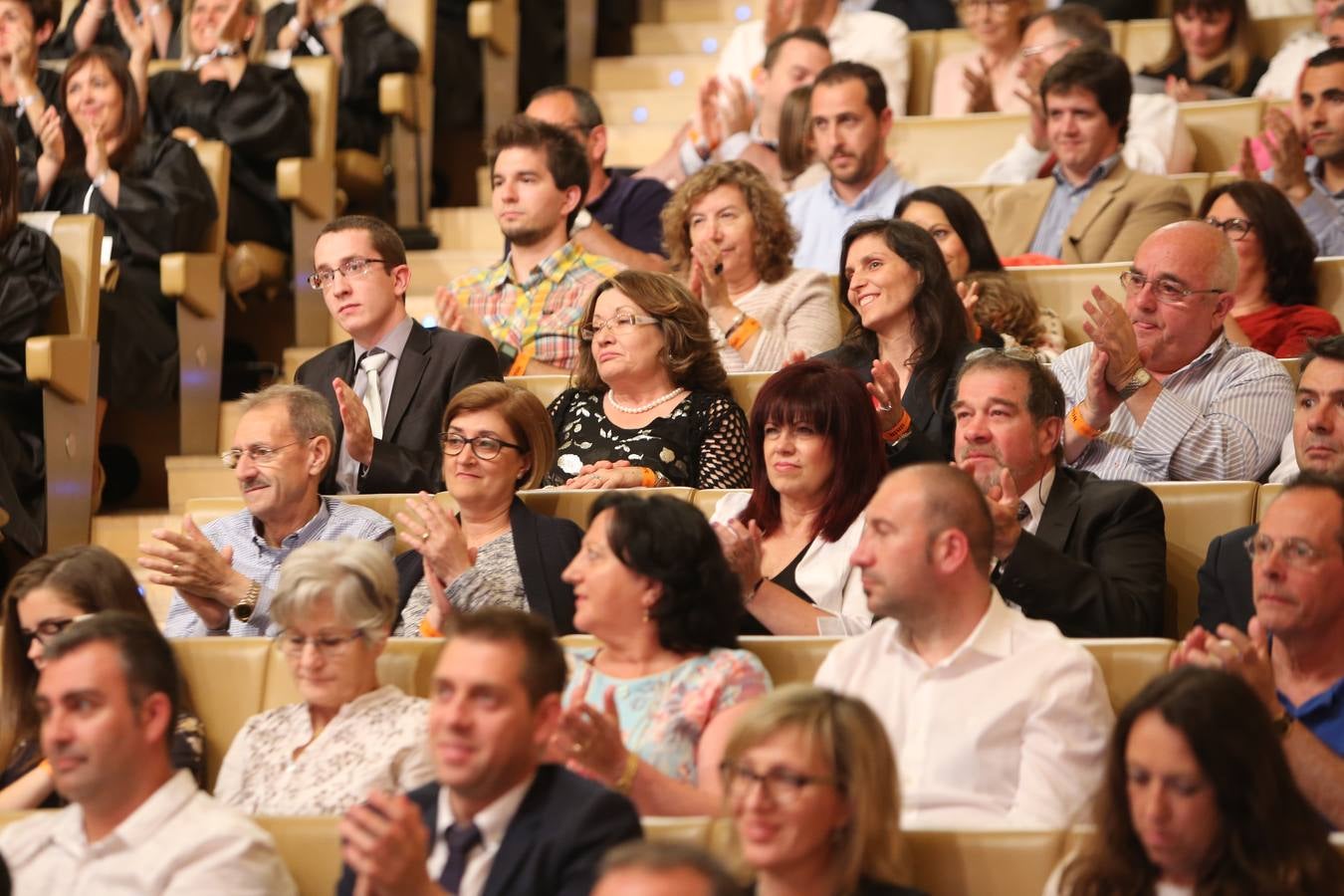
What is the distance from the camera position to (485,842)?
1.84 metres

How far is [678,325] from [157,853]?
4.51 ft

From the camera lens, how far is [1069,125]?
3879mm

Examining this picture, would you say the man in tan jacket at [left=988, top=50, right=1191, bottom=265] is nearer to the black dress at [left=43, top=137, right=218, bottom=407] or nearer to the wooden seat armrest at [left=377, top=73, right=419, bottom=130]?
the wooden seat armrest at [left=377, top=73, right=419, bottom=130]

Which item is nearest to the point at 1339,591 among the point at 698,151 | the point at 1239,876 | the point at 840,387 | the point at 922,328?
the point at 1239,876

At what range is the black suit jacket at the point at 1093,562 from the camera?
2.38 meters

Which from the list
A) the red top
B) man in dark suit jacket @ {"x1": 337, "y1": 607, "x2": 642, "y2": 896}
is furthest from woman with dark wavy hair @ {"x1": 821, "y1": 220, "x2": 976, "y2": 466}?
man in dark suit jacket @ {"x1": 337, "y1": 607, "x2": 642, "y2": 896}

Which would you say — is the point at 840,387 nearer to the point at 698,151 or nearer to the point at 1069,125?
the point at 1069,125

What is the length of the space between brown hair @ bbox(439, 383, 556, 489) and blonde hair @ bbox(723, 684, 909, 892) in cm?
107

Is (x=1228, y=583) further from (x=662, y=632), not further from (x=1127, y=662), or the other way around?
(x=662, y=632)

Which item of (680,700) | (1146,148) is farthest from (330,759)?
(1146,148)

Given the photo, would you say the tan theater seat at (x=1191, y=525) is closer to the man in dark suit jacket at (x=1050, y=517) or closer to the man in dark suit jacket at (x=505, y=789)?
the man in dark suit jacket at (x=1050, y=517)

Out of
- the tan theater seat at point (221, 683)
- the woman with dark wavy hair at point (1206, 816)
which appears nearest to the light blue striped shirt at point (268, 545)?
the tan theater seat at point (221, 683)

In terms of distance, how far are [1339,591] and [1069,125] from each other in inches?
75.9

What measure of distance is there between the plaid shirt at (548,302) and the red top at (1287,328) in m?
1.12
